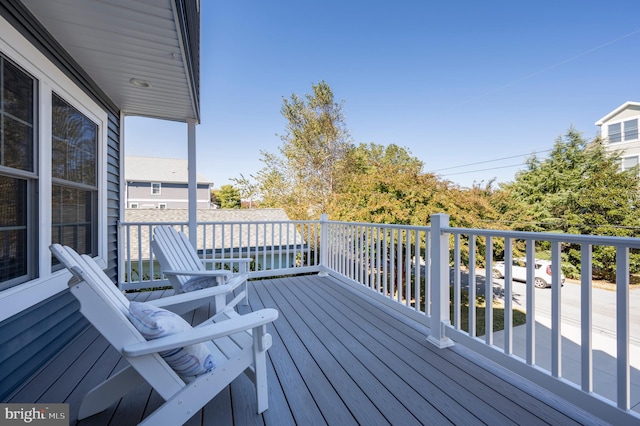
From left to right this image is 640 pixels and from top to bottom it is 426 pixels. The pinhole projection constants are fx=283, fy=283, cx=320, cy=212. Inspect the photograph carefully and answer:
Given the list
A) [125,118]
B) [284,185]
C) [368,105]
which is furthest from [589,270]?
[368,105]

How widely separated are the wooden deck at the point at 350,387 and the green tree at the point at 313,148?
35.9 feet

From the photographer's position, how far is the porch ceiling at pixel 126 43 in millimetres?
1893

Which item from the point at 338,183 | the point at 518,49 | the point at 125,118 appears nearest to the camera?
the point at 125,118

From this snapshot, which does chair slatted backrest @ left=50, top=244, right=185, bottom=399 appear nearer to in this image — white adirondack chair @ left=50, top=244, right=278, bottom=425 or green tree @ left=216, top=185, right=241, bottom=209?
white adirondack chair @ left=50, top=244, right=278, bottom=425

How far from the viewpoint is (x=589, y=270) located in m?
1.40

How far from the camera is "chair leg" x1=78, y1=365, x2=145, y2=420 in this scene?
1.41 m

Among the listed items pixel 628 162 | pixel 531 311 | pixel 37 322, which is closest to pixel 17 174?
pixel 37 322

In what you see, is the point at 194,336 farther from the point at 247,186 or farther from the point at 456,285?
the point at 247,186

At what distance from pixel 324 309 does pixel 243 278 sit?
96 centimetres

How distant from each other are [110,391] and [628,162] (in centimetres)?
2150

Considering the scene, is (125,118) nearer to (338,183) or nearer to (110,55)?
(110,55)

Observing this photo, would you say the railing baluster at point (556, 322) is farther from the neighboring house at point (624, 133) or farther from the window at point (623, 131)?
the window at point (623, 131)

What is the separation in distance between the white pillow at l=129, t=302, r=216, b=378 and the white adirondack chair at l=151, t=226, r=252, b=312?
107cm

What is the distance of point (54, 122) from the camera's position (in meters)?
2.35
